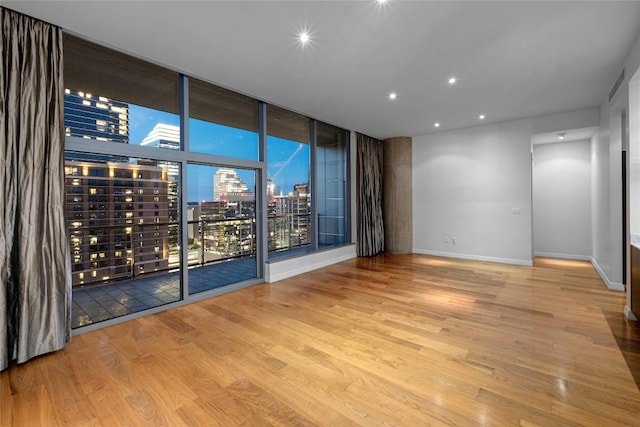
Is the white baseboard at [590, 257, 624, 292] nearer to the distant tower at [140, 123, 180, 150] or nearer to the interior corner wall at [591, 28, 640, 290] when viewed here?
the interior corner wall at [591, 28, 640, 290]

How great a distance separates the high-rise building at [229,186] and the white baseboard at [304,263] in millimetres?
1175

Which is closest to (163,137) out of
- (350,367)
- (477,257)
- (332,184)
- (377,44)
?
(377,44)

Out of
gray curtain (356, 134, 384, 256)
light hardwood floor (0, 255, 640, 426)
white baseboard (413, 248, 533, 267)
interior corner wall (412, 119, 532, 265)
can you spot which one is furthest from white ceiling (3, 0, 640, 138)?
white baseboard (413, 248, 533, 267)

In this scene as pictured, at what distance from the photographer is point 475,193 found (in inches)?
227

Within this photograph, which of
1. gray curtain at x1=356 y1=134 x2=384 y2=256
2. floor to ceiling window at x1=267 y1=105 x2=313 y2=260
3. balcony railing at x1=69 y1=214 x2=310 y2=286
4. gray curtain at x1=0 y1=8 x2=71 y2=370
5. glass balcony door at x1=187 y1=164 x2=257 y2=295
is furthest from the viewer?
gray curtain at x1=356 y1=134 x2=384 y2=256

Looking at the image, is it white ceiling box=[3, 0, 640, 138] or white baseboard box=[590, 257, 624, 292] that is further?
white baseboard box=[590, 257, 624, 292]

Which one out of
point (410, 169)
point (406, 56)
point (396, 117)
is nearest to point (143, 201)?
point (406, 56)

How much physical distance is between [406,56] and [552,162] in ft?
16.0

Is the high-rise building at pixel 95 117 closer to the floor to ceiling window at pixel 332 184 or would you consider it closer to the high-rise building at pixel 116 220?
the high-rise building at pixel 116 220

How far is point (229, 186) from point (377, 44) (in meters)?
2.78

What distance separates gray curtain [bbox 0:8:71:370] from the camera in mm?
2129

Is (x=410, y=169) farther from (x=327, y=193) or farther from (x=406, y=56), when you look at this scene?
(x=406, y=56)

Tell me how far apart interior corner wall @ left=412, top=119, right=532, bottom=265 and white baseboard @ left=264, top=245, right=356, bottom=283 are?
194 cm

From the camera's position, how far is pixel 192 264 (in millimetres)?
4586
